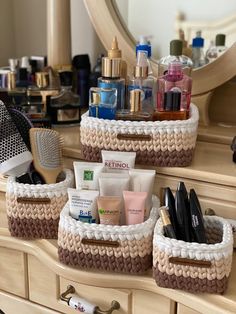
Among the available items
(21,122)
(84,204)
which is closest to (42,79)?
(21,122)

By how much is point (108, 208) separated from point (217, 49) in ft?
1.47

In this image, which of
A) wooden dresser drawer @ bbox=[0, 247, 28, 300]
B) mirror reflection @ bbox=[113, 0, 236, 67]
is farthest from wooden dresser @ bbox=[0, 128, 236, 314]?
mirror reflection @ bbox=[113, 0, 236, 67]

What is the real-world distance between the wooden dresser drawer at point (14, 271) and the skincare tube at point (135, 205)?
0.26 metres

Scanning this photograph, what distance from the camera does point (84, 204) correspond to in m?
0.76

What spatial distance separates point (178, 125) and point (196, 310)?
0.98 ft

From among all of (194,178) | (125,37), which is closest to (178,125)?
(194,178)

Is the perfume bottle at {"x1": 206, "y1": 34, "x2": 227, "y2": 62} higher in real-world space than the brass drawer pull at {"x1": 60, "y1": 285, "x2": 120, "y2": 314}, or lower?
higher

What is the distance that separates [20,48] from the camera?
4.71ft

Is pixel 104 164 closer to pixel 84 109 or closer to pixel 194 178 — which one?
pixel 194 178

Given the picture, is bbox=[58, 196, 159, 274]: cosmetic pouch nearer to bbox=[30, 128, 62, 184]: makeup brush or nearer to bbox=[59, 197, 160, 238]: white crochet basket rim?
bbox=[59, 197, 160, 238]: white crochet basket rim

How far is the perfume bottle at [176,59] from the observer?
0.95 metres

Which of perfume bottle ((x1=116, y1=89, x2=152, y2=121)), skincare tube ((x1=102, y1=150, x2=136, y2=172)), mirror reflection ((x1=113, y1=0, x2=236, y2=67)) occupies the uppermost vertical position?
mirror reflection ((x1=113, y1=0, x2=236, y2=67))

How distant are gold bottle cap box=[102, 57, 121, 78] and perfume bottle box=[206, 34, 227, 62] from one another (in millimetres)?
233

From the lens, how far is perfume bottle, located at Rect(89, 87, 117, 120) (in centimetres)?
86
